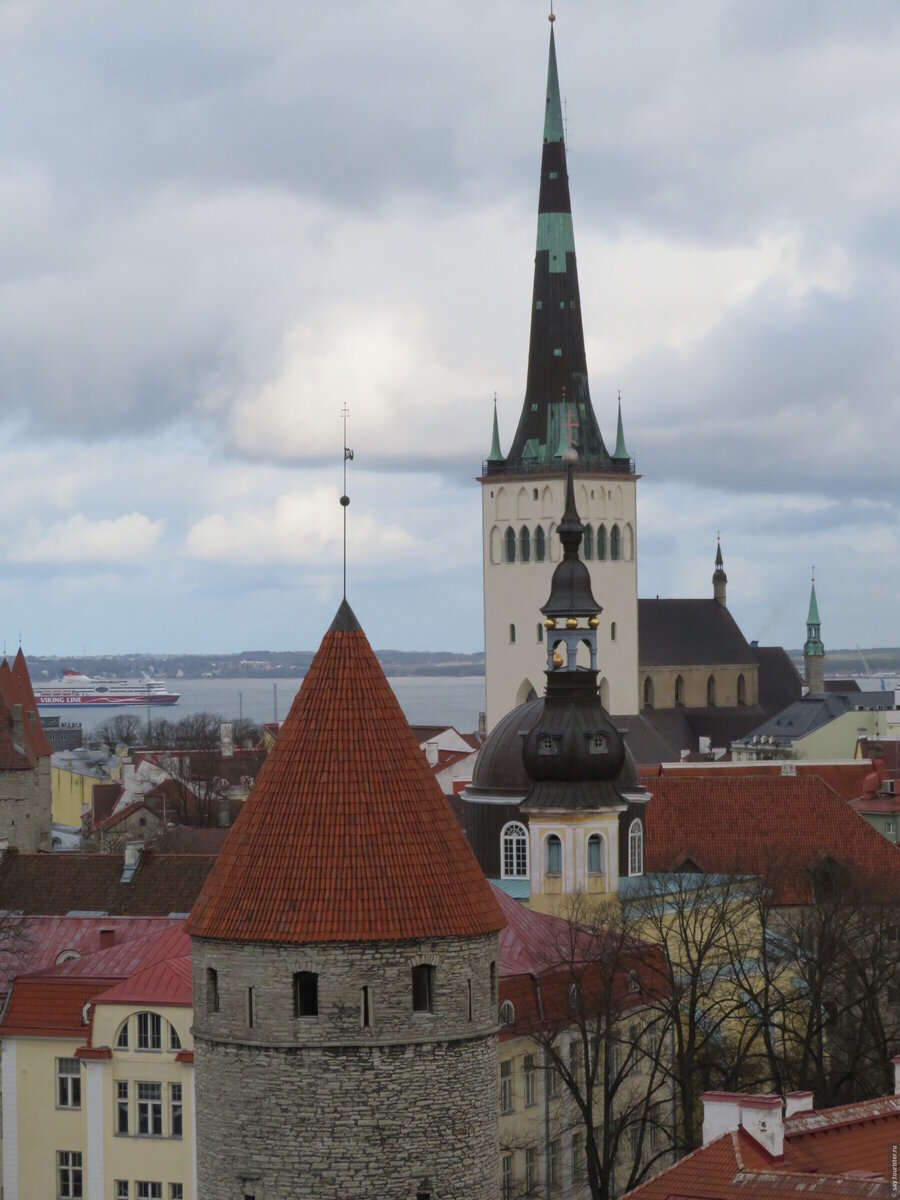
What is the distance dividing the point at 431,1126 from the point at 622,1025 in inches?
919

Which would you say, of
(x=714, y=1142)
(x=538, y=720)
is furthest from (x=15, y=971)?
(x=714, y=1142)

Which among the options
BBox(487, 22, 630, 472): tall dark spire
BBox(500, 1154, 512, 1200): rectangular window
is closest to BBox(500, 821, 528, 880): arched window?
BBox(500, 1154, 512, 1200): rectangular window

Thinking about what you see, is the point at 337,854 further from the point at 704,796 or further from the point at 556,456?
the point at 556,456

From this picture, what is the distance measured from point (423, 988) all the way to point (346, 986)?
0.82m

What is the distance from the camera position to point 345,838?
28531 mm

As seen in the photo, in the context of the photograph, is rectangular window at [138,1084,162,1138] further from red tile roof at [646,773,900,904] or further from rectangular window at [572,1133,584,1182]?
red tile roof at [646,773,900,904]

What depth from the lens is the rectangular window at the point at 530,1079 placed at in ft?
155

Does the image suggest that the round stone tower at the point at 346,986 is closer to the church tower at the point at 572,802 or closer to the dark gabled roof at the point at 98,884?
the church tower at the point at 572,802

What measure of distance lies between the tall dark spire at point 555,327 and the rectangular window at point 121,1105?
63573 mm

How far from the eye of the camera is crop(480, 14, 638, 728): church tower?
356 feet

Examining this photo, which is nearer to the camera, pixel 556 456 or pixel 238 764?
pixel 556 456

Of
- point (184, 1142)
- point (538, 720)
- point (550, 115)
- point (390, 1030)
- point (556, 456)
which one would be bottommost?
point (184, 1142)

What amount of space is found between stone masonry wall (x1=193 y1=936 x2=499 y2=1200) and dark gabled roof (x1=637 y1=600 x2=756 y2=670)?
108 metres

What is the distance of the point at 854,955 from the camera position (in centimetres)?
5181
